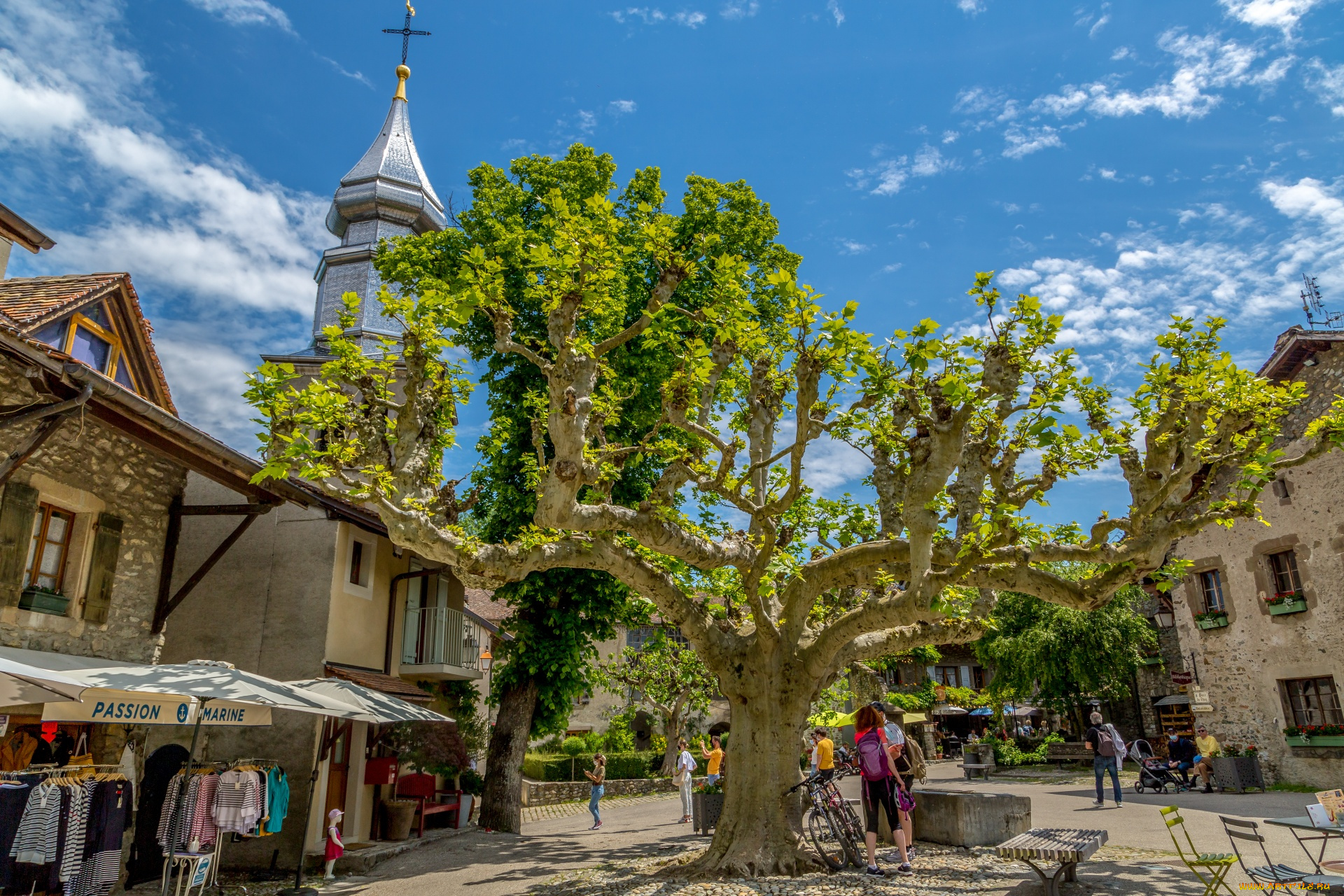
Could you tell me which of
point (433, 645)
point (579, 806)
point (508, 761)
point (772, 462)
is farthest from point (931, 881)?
point (579, 806)

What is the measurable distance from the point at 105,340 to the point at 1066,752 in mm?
28275

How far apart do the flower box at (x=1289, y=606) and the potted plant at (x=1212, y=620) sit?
63.1 inches

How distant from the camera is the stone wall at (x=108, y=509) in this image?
33.8 ft

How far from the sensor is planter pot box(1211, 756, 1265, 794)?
1791cm

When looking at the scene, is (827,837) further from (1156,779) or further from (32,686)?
(1156,779)

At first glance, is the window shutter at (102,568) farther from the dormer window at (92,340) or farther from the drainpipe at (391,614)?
the drainpipe at (391,614)

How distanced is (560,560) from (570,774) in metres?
21.8

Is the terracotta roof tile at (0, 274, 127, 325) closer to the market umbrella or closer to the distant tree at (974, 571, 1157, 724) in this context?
the market umbrella

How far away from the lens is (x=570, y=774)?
29.2 meters

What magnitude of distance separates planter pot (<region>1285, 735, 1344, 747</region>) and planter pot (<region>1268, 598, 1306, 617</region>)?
2639 millimetres

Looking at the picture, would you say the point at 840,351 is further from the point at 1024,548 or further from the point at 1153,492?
the point at 1153,492

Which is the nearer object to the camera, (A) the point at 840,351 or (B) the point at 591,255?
(A) the point at 840,351

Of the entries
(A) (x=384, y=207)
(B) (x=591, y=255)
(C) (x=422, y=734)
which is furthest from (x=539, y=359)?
(A) (x=384, y=207)

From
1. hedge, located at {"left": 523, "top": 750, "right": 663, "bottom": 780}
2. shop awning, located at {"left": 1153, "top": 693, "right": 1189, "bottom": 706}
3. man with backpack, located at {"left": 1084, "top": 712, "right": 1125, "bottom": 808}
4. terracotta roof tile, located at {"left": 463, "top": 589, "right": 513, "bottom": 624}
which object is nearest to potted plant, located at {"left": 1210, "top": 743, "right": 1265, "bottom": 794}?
man with backpack, located at {"left": 1084, "top": 712, "right": 1125, "bottom": 808}
